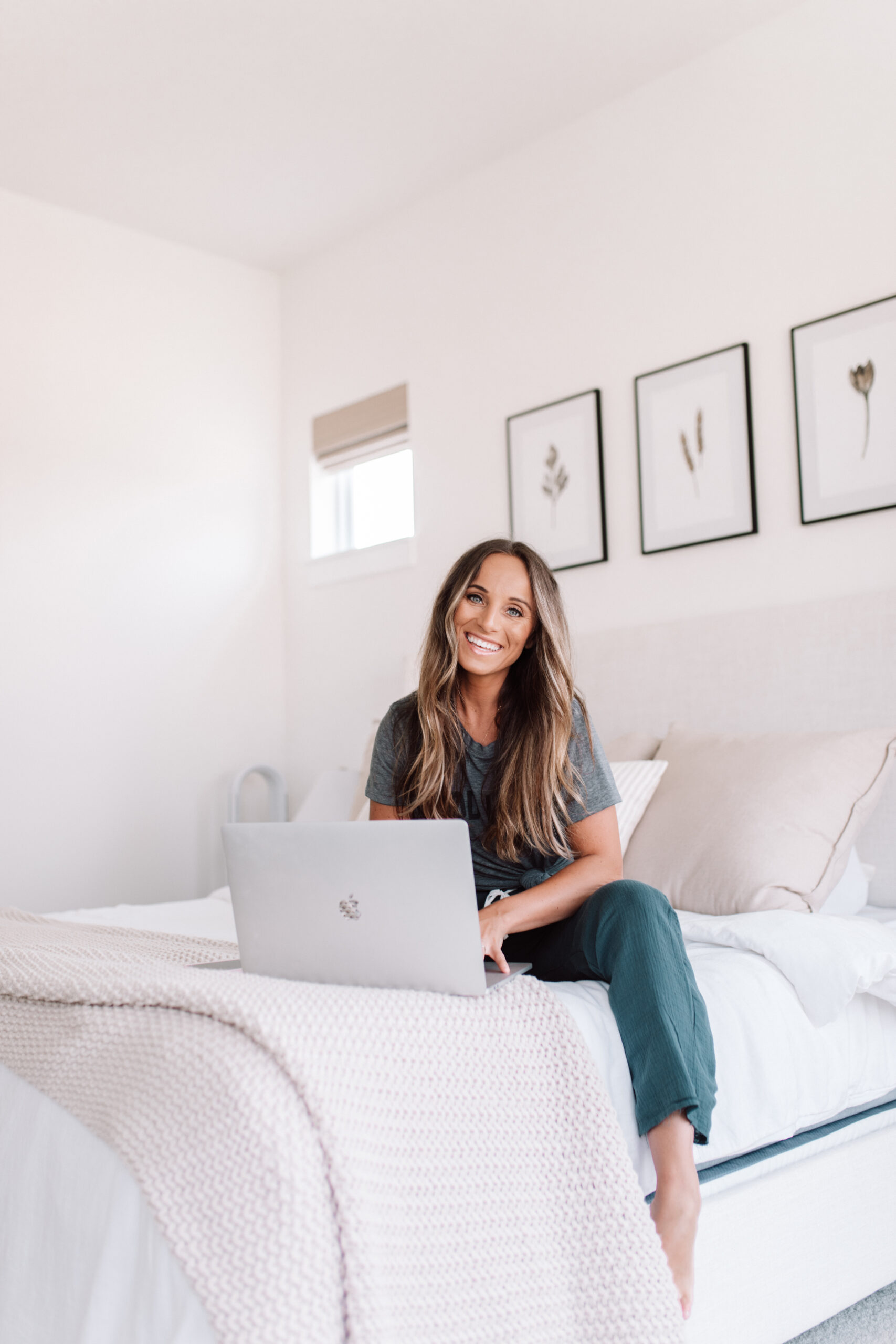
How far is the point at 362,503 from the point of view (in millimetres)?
4023

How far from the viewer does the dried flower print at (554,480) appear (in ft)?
10.2

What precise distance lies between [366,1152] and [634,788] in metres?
1.36

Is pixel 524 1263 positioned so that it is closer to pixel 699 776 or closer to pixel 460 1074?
pixel 460 1074

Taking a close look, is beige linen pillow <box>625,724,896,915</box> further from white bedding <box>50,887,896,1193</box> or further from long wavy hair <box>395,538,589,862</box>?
long wavy hair <box>395,538,589,862</box>

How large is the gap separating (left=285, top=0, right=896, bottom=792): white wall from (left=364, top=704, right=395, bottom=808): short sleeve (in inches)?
47.3

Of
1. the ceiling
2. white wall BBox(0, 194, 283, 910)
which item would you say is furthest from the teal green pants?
white wall BBox(0, 194, 283, 910)

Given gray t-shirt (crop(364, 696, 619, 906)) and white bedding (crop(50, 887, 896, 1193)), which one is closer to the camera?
white bedding (crop(50, 887, 896, 1193))

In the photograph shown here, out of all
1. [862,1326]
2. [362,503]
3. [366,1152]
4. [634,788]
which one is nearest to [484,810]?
[634,788]

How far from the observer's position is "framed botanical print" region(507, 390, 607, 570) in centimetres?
304

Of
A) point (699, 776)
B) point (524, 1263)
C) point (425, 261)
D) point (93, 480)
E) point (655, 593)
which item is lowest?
point (524, 1263)

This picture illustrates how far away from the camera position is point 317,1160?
974 millimetres

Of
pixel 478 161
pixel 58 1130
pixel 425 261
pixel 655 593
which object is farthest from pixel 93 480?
pixel 58 1130

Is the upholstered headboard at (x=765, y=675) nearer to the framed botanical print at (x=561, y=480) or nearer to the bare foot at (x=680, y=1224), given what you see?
the framed botanical print at (x=561, y=480)

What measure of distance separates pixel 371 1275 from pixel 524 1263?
196 millimetres
